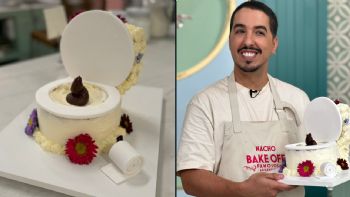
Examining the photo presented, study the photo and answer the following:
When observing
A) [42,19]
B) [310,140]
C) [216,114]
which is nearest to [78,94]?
[216,114]

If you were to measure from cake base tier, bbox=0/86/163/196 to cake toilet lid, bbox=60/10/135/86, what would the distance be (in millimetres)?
166

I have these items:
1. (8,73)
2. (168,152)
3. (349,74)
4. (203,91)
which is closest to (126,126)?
(168,152)

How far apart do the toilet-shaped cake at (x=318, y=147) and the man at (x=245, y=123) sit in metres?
0.02

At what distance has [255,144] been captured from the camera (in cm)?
64

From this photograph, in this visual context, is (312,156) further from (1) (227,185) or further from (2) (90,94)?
(2) (90,94)

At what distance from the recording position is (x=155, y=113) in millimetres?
1279

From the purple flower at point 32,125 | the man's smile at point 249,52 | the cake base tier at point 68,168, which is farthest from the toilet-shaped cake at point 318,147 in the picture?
the purple flower at point 32,125

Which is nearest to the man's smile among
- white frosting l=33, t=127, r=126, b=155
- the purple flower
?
white frosting l=33, t=127, r=126, b=155

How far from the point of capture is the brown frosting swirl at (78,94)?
1008mm

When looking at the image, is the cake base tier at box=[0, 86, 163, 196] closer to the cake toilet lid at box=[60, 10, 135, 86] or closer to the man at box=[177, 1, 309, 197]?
the cake toilet lid at box=[60, 10, 135, 86]

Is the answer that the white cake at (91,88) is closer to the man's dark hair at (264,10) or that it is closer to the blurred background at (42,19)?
the man's dark hair at (264,10)

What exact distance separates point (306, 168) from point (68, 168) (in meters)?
0.55

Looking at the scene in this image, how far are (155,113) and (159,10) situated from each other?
2.31ft

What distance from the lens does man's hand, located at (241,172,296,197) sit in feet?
2.04
